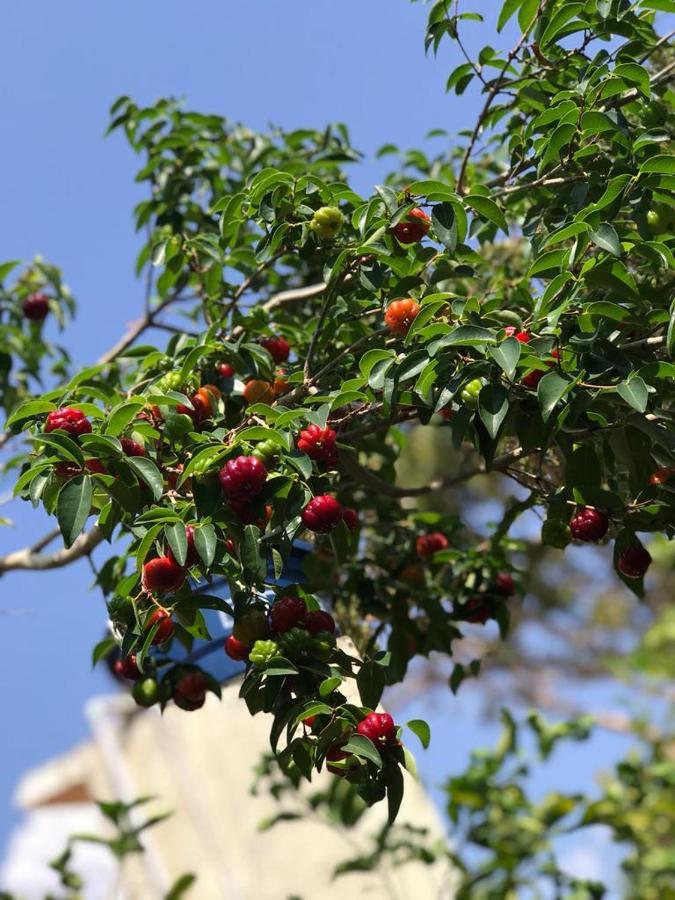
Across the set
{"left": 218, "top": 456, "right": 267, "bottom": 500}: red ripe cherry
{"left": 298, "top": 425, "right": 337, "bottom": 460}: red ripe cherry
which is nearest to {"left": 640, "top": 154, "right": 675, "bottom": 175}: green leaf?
{"left": 298, "top": 425, "right": 337, "bottom": 460}: red ripe cherry

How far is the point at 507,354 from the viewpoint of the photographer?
1.42 m

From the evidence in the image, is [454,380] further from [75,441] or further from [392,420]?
[75,441]

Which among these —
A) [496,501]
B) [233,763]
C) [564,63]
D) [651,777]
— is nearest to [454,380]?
[564,63]

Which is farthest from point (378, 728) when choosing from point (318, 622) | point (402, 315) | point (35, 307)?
point (35, 307)

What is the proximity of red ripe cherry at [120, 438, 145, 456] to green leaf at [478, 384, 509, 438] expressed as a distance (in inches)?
20.4

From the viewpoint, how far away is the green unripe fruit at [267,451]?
4.94 feet

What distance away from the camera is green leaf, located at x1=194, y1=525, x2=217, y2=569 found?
1.40 metres

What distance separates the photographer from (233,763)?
7.38m

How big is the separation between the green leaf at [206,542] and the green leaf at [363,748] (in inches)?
11.5

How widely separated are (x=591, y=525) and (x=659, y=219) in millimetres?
507

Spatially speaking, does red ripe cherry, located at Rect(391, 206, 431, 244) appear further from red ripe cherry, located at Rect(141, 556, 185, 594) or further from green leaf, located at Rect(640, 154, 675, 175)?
red ripe cherry, located at Rect(141, 556, 185, 594)

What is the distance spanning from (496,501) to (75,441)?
4.06 m

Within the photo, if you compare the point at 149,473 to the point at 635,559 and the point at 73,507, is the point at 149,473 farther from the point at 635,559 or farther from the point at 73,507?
→ the point at 635,559

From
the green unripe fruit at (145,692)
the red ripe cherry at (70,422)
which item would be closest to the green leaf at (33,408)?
the red ripe cherry at (70,422)
